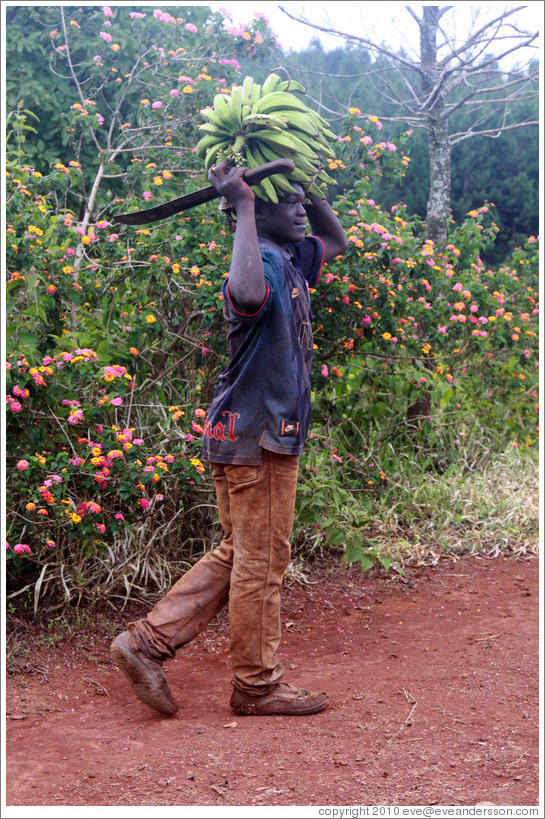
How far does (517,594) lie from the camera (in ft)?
15.6

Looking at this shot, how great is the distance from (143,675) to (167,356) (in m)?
2.03

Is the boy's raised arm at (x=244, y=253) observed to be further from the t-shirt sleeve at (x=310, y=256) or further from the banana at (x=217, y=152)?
the t-shirt sleeve at (x=310, y=256)

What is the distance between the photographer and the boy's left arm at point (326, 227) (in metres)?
3.53

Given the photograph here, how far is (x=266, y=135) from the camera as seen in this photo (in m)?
3.07

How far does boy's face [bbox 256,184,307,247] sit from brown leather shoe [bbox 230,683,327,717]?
1.72 metres

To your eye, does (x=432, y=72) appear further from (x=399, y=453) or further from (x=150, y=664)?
(x=150, y=664)

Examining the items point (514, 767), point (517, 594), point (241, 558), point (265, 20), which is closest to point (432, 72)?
point (265, 20)

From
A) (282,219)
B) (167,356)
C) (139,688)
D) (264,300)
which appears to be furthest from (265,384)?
(167,356)

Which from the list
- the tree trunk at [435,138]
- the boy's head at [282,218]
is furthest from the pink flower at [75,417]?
the tree trunk at [435,138]

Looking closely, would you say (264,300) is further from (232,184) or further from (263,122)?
(263,122)

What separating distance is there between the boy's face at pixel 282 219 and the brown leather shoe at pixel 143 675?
1.62 meters

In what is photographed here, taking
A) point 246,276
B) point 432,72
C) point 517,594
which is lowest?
point 517,594

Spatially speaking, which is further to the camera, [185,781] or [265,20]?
[265,20]

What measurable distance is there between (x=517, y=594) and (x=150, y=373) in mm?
2400
